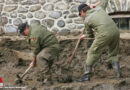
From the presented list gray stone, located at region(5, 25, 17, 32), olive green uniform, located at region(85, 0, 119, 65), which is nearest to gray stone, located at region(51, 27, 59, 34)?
gray stone, located at region(5, 25, 17, 32)

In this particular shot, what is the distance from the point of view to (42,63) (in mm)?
6297

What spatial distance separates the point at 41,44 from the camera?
20.8ft

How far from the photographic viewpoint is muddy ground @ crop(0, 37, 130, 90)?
5.97 meters

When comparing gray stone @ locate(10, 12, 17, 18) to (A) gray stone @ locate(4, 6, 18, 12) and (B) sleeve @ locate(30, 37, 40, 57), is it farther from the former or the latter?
(B) sleeve @ locate(30, 37, 40, 57)

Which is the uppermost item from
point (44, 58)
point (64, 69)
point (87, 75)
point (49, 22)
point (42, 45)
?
point (49, 22)

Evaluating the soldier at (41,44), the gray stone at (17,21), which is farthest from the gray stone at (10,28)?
the soldier at (41,44)

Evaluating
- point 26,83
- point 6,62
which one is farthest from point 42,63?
point 6,62

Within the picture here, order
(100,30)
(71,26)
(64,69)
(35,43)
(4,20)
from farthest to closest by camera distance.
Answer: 1. (4,20)
2. (71,26)
3. (64,69)
4. (35,43)
5. (100,30)

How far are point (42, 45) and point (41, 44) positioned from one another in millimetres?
51

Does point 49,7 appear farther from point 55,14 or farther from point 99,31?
point 99,31

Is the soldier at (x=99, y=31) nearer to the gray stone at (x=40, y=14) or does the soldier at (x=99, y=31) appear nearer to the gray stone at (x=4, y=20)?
the gray stone at (x=40, y=14)

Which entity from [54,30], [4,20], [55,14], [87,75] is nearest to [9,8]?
[4,20]

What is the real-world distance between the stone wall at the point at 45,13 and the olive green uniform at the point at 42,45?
276cm

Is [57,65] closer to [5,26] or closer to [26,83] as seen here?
[26,83]
